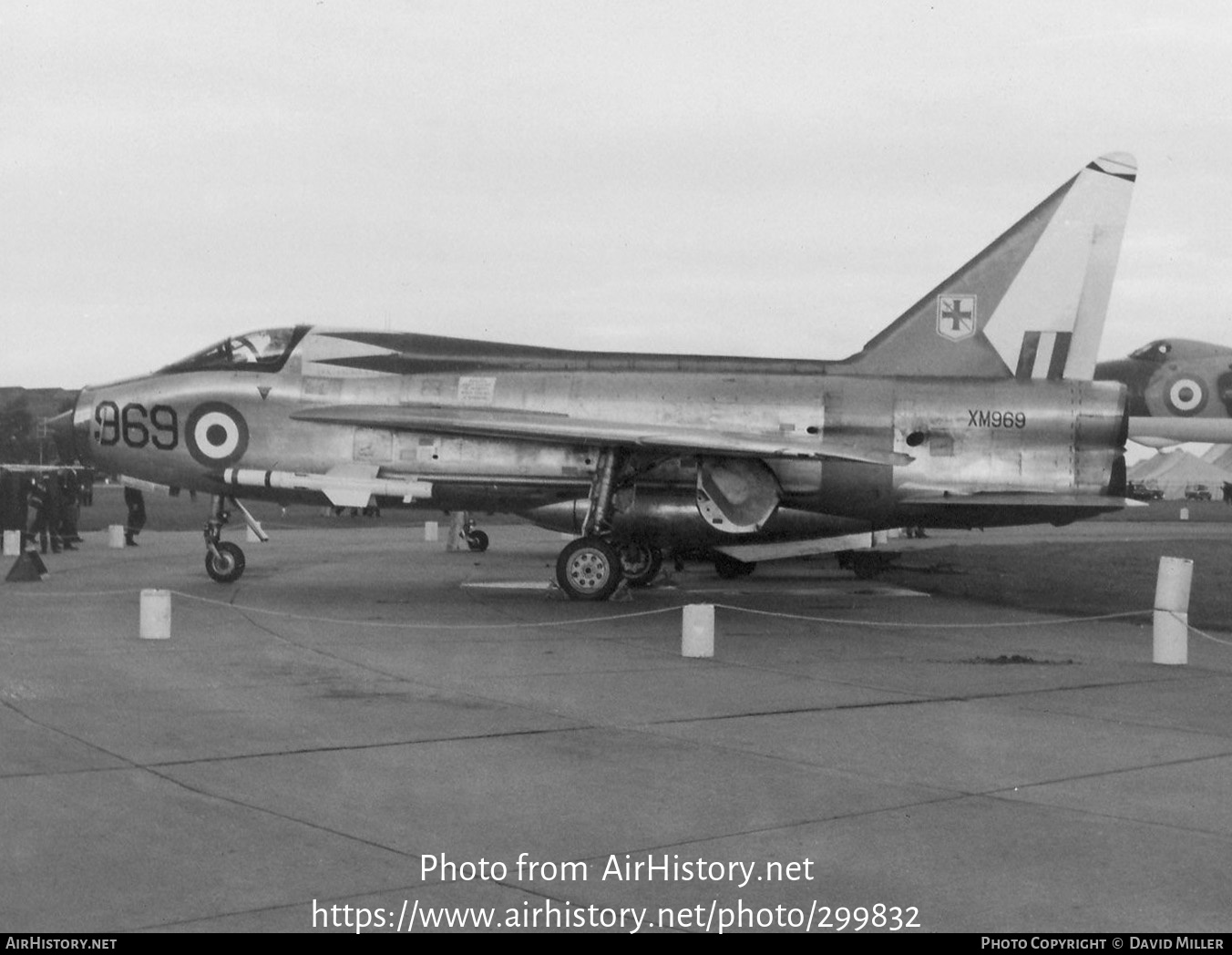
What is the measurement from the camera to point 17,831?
5996mm

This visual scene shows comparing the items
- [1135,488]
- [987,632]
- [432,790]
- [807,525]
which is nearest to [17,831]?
[432,790]

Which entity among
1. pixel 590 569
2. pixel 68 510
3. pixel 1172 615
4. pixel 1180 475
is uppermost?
pixel 1172 615

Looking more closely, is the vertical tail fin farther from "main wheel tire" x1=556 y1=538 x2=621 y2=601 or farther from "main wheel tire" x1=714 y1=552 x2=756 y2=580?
"main wheel tire" x1=714 y1=552 x2=756 y2=580

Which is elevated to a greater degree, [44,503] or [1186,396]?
[1186,396]

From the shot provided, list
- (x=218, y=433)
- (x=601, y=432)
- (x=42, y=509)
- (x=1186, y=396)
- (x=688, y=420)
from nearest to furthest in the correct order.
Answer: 1. (x=601, y=432)
2. (x=688, y=420)
3. (x=218, y=433)
4. (x=1186, y=396)
5. (x=42, y=509)

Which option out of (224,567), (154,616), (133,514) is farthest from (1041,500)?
(133,514)

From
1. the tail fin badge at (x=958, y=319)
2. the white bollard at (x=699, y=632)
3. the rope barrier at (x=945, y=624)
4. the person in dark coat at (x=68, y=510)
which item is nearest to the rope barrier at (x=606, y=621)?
the rope barrier at (x=945, y=624)

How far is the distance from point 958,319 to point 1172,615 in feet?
20.2

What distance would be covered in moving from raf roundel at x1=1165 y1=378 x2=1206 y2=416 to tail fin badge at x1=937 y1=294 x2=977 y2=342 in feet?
26.8

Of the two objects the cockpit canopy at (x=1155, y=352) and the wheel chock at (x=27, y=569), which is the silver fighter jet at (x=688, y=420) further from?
the cockpit canopy at (x=1155, y=352)

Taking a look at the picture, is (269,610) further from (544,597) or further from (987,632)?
(987,632)

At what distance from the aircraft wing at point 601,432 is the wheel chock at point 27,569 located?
4.75 m

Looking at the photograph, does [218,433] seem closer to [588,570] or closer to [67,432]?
[67,432]

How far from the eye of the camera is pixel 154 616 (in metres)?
12.7
